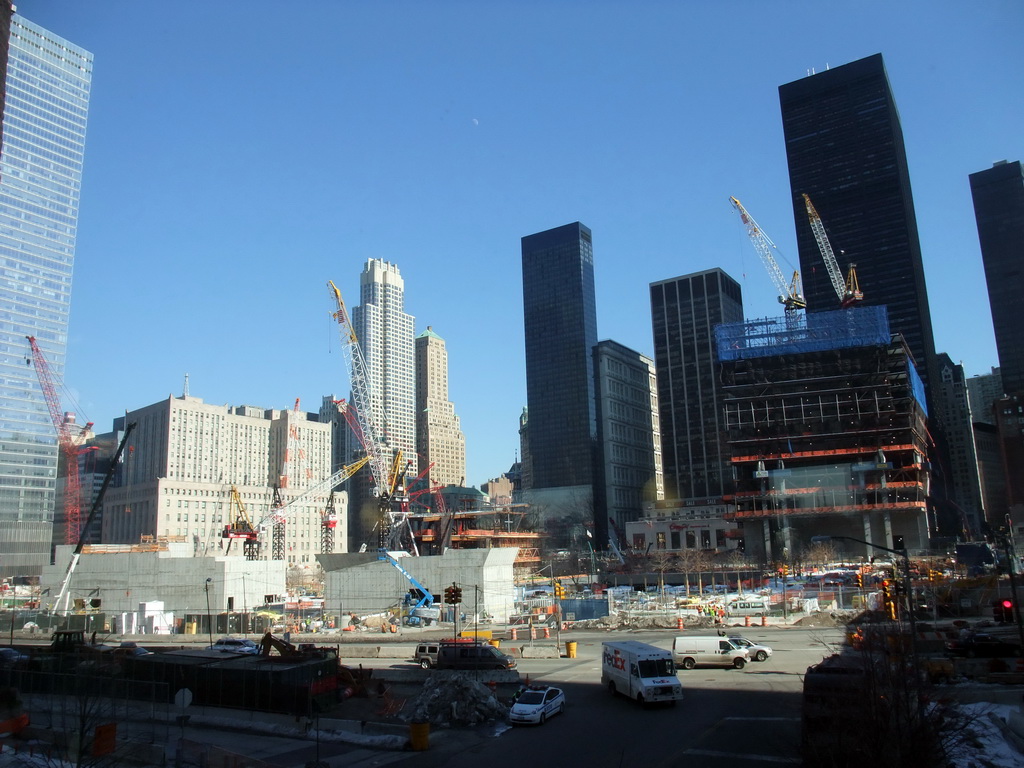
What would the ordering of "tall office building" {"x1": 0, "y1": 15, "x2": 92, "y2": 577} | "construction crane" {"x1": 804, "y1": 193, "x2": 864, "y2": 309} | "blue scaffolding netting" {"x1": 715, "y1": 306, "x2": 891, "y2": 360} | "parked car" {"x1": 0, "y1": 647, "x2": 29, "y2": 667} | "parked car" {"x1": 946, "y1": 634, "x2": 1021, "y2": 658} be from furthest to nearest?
"construction crane" {"x1": 804, "y1": 193, "x2": 864, "y2": 309} → "tall office building" {"x1": 0, "y1": 15, "x2": 92, "y2": 577} → "blue scaffolding netting" {"x1": 715, "y1": 306, "x2": 891, "y2": 360} → "parked car" {"x1": 946, "y1": 634, "x2": 1021, "y2": 658} → "parked car" {"x1": 0, "y1": 647, "x2": 29, "y2": 667}

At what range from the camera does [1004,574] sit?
235 feet

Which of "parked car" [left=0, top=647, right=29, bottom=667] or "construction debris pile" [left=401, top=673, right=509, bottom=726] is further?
"parked car" [left=0, top=647, right=29, bottom=667]

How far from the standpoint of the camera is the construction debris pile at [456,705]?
26125 millimetres

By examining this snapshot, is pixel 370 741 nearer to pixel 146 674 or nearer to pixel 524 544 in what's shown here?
pixel 146 674

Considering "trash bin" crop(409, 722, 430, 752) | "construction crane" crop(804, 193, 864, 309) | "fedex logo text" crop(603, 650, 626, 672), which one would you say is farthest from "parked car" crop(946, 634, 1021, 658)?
"construction crane" crop(804, 193, 864, 309)

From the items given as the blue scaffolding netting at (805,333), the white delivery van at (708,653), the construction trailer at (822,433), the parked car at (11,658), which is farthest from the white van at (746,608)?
the blue scaffolding netting at (805,333)

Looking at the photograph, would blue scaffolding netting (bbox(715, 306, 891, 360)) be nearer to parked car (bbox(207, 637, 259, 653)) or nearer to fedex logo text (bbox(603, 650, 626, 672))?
parked car (bbox(207, 637, 259, 653))

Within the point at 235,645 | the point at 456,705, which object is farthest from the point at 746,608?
the point at 456,705

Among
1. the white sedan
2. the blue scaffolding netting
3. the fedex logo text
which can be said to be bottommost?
the white sedan

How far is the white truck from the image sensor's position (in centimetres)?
2605

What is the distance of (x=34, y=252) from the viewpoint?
153m

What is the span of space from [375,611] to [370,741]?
4635 centimetres

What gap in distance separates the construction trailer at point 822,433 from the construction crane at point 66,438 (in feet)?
407

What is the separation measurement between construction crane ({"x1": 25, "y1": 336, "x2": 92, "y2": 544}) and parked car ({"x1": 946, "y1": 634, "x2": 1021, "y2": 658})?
15377 centimetres
